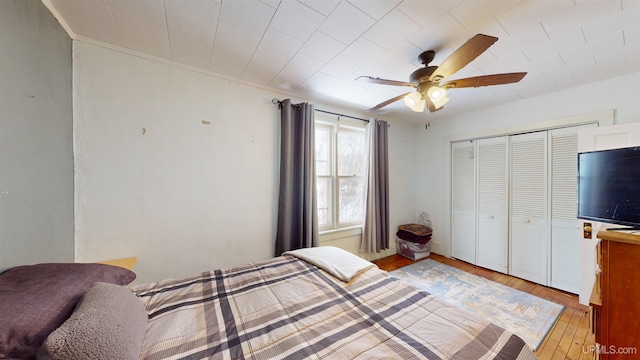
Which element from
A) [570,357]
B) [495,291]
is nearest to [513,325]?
[570,357]

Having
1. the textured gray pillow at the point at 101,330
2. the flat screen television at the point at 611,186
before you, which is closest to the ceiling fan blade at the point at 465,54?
the flat screen television at the point at 611,186

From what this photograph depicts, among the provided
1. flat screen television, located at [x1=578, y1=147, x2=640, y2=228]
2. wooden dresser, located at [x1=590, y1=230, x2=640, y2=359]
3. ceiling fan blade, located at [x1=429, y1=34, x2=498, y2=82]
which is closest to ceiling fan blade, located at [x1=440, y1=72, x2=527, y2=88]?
ceiling fan blade, located at [x1=429, y1=34, x2=498, y2=82]

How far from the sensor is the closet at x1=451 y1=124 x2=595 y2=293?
8.41ft

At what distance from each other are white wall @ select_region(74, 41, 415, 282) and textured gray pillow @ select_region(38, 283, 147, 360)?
1.11 metres

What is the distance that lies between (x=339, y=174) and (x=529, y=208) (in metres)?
2.57

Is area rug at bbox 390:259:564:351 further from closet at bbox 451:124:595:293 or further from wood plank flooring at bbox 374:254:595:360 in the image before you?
closet at bbox 451:124:595:293

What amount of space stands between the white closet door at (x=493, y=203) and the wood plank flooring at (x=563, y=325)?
23 centimetres

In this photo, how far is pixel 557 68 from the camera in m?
2.06

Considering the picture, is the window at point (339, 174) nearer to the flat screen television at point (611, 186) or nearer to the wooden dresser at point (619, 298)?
the flat screen television at point (611, 186)

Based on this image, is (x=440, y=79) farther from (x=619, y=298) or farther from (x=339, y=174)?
(x=339, y=174)

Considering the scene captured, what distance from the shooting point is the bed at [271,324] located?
0.79m

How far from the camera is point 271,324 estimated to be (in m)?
1.06

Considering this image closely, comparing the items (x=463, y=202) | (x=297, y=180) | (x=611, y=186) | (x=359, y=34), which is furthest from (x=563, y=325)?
(x=359, y=34)

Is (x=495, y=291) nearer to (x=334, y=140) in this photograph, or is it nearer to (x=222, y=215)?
(x=334, y=140)
